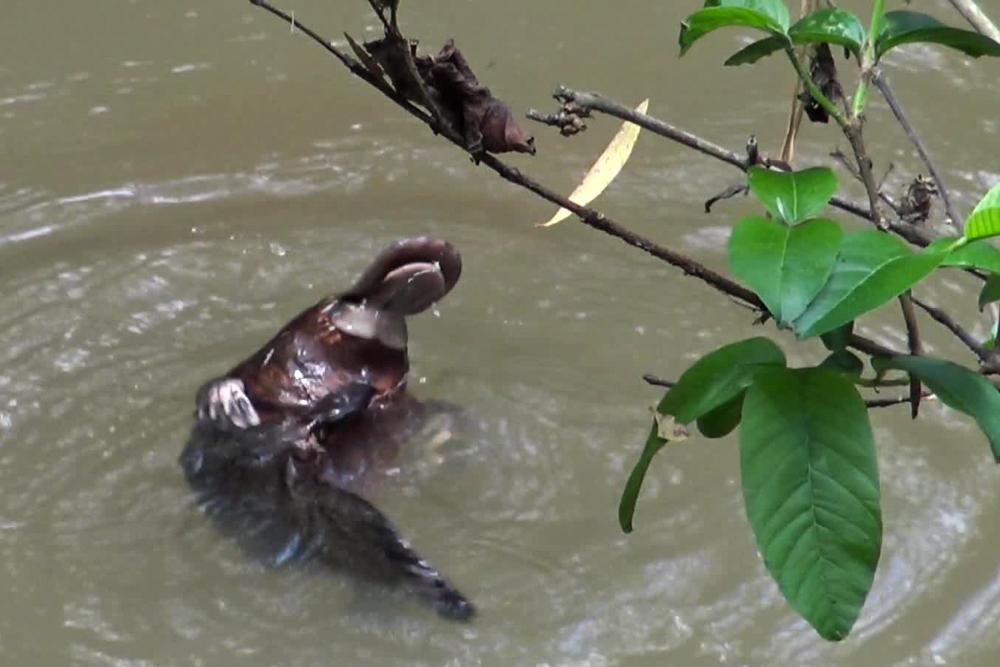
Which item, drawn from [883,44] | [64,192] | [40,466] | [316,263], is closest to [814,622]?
[883,44]

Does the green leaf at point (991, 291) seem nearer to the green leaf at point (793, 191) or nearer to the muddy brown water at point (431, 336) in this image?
the green leaf at point (793, 191)

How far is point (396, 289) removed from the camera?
6.98ft

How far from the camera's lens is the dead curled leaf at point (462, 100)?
0.99m

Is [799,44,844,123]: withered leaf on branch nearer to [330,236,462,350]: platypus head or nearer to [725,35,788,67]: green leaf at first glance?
[725,35,788,67]: green leaf

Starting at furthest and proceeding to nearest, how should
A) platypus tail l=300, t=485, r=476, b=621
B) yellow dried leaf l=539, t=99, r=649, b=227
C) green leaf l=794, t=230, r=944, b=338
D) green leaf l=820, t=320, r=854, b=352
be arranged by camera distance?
1. platypus tail l=300, t=485, r=476, b=621
2. yellow dried leaf l=539, t=99, r=649, b=227
3. green leaf l=820, t=320, r=854, b=352
4. green leaf l=794, t=230, r=944, b=338

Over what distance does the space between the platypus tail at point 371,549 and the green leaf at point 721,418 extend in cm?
114

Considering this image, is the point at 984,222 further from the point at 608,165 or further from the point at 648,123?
the point at 608,165

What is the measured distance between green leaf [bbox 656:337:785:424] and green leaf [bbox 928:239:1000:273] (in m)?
0.14

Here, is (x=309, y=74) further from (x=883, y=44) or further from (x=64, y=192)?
(x=883, y=44)

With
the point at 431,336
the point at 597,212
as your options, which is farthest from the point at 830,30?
the point at 431,336

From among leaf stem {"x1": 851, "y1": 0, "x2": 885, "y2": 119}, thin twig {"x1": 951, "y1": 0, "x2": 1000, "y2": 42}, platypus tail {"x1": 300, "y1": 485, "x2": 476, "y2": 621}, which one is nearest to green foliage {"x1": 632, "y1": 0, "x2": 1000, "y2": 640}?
leaf stem {"x1": 851, "y1": 0, "x2": 885, "y2": 119}

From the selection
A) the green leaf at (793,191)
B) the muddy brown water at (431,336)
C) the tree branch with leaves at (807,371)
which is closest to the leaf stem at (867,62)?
the tree branch with leaves at (807,371)

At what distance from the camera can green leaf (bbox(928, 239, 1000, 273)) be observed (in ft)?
2.71

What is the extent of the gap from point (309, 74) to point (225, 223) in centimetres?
64
